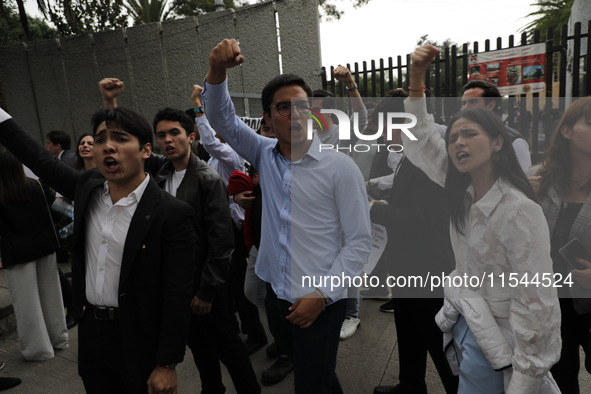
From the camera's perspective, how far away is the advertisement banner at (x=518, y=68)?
501cm

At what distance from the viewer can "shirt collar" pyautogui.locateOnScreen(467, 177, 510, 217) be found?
1519 mm

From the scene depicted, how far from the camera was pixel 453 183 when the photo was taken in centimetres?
172

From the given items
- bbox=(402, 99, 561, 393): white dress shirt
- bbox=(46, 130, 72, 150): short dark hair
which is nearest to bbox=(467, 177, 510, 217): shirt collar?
bbox=(402, 99, 561, 393): white dress shirt

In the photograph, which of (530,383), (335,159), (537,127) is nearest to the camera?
(530,383)

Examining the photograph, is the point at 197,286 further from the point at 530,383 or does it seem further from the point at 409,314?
the point at 530,383

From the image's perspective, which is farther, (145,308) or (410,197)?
(410,197)

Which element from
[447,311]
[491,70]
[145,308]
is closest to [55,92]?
[491,70]

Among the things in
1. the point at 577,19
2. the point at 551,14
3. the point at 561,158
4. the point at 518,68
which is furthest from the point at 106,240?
the point at 551,14

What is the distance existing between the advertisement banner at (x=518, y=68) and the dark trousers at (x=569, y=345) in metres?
3.75

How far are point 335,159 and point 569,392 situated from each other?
5.36 feet

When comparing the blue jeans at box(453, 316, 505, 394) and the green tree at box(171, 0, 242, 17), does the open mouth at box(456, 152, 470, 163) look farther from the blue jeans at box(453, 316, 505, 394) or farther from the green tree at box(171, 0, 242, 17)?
the green tree at box(171, 0, 242, 17)

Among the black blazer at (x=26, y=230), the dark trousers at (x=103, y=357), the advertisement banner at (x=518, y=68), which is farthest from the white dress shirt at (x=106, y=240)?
the advertisement banner at (x=518, y=68)

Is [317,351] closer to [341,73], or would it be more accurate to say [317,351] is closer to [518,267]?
[518,267]

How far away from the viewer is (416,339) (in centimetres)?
246
